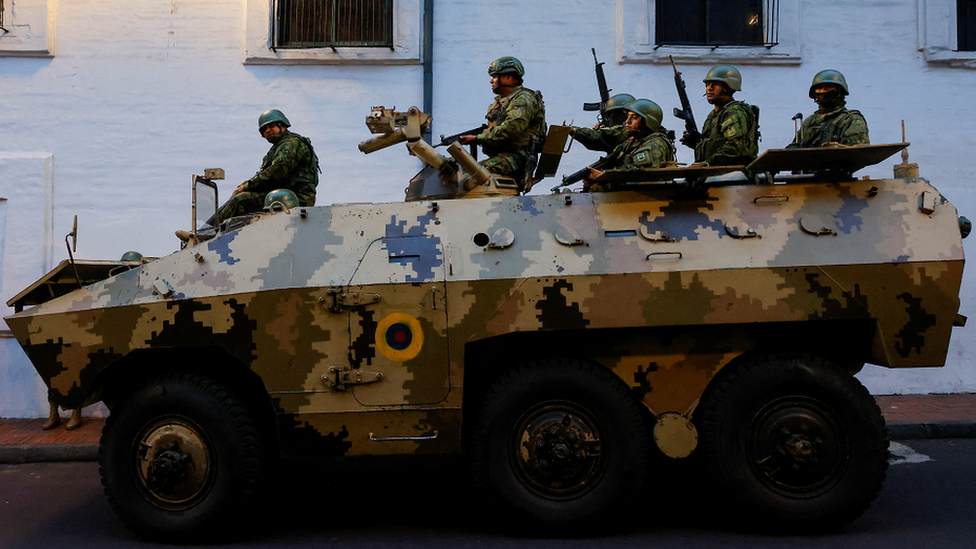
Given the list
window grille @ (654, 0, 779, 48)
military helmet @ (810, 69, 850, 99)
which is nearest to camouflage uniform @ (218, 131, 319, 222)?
military helmet @ (810, 69, 850, 99)

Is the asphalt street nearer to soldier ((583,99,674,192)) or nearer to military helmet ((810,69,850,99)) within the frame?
soldier ((583,99,674,192))

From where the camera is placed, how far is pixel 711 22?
9.19m

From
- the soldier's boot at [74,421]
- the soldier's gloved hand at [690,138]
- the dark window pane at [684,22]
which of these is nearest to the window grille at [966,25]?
the dark window pane at [684,22]

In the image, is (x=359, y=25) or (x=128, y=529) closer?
(x=128, y=529)

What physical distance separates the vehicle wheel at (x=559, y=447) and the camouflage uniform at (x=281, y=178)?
259 centimetres

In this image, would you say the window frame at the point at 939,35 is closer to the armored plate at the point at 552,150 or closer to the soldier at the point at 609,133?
the soldier at the point at 609,133

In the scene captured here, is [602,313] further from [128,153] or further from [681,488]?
[128,153]

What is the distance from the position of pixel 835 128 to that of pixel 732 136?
1.05 metres

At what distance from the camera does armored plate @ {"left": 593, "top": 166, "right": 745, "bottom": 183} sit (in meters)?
4.55

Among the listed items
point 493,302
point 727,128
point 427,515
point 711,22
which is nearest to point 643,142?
point 727,128

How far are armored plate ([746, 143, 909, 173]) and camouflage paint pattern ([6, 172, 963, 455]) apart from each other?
0.20 metres

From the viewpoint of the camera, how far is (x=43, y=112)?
8805mm

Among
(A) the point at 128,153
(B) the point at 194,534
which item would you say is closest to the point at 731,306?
(B) the point at 194,534

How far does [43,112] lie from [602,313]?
7.19 metres
